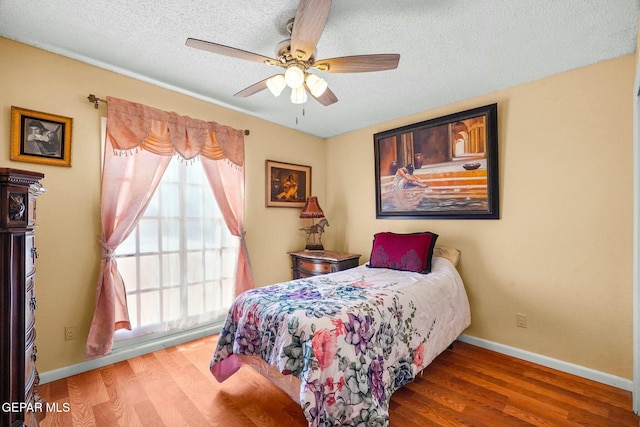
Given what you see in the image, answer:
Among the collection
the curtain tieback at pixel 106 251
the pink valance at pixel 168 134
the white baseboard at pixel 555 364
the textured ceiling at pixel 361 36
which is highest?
the textured ceiling at pixel 361 36

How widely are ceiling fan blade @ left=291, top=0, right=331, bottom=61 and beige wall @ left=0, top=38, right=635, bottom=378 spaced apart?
1693mm

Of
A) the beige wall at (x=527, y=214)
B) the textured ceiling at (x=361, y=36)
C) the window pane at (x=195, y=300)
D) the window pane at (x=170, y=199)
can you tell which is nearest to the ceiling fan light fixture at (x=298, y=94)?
the textured ceiling at (x=361, y=36)

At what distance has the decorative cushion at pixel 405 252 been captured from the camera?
2611mm

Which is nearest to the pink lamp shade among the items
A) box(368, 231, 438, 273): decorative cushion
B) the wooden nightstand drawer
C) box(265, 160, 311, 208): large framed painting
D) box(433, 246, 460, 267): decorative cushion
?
box(265, 160, 311, 208): large framed painting

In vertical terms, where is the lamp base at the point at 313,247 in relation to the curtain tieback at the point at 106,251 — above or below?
below

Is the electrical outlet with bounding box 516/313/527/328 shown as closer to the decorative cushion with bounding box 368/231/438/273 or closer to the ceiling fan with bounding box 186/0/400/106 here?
the decorative cushion with bounding box 368/231/438/273

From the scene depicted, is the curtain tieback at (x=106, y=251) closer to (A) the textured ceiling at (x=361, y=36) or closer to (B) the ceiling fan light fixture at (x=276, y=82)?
(A) the textured ceiling at (x=361, y=36)

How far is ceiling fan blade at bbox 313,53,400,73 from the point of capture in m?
1.62

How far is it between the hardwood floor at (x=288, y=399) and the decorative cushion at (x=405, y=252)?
0.85 metres

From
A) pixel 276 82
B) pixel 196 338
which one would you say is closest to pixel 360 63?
→ pixel 276 82

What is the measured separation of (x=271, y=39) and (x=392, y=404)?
2562mm

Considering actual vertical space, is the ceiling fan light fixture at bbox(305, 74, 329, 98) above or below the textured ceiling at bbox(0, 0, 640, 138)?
below

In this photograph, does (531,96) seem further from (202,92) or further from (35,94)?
(35,94)

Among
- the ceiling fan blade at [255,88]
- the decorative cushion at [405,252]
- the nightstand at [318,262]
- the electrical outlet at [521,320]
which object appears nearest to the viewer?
the ceiling fan blade at [255,88]
